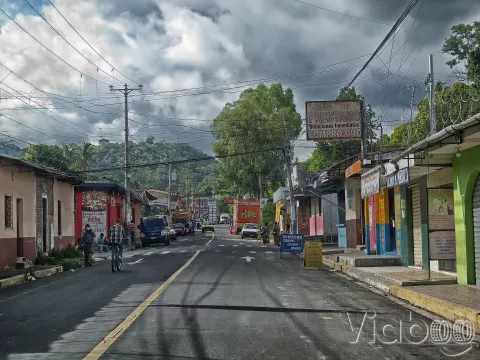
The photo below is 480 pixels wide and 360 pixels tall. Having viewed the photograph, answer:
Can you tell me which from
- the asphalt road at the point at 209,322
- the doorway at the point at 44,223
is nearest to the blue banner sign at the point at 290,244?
the asphalt road at the point at 209,322

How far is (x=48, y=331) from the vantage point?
9.78 meters

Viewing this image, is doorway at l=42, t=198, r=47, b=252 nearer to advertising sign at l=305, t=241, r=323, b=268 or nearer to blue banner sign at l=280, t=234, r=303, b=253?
blue banner sign at l=280, t=234, r=303, b=253

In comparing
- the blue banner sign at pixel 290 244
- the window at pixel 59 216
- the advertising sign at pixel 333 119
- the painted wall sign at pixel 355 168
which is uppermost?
the advertising sign at pixel 333 119

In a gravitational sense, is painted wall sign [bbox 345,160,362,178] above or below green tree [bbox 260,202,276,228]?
above

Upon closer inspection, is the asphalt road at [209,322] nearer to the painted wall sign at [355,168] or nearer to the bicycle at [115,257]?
the bicycle at [115,257]

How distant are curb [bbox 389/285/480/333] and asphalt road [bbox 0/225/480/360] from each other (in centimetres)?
49

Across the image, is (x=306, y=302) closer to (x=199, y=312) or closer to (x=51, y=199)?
(x=199, y=312)

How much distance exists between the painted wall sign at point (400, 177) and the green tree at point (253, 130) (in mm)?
43717

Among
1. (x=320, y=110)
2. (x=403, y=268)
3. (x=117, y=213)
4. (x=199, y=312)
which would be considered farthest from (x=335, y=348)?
(x=117, y=213)

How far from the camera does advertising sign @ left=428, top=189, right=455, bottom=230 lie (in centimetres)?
1563

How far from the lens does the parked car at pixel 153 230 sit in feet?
163

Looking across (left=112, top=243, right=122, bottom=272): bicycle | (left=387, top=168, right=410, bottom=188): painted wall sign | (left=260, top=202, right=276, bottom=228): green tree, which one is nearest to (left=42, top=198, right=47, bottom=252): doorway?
(left=112, top=243, right=122, bottom=272): bicycle

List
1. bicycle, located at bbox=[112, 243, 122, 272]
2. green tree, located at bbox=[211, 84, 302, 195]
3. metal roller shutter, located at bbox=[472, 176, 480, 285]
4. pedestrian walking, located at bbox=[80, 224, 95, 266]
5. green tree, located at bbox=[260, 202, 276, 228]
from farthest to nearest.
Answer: green tree, located at bbox=[260, 202, 276, 228] → green tree, located at bbox=[211, 84, 302, 195] → pedestrian walking, located at bbox=[80, 224, 95, 266] → bicycle, located at bbox=[112, 243, 122, 272] → metal roller shutter, located at bbox=[472, 176, 480, 285]

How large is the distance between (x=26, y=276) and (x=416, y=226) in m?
13.5
